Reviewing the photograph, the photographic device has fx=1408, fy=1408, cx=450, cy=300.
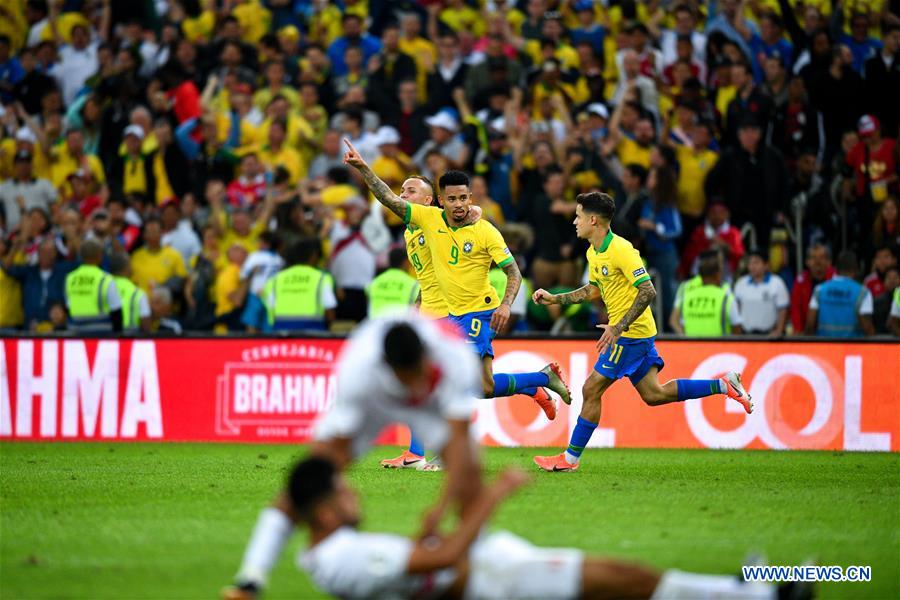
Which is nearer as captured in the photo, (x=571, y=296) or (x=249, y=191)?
(x=571, y=296)

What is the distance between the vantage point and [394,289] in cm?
1808

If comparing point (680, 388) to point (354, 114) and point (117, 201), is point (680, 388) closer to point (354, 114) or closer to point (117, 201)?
point (354, 114)

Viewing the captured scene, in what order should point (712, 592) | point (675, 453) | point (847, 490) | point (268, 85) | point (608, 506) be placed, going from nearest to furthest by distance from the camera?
1. point (712, 592)
2. point (608, 506)
3. point (847, 490)
4. point (675, 453)
5. point (268, 85)

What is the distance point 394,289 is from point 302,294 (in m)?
1.27

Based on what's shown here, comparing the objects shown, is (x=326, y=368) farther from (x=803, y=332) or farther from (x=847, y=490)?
(x=847, y=490)

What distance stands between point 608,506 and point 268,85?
1330cm

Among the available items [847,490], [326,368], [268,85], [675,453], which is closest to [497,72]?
[268,85]

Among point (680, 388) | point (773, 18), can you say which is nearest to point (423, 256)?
point (680, 388)

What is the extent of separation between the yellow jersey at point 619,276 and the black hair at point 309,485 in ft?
22.1

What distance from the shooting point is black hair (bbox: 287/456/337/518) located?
642 centimetres

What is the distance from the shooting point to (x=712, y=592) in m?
6.71

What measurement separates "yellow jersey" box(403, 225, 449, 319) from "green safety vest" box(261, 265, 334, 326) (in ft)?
16.6

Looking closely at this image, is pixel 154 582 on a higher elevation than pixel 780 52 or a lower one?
lower

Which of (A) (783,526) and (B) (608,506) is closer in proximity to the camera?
(A) (783,526)
